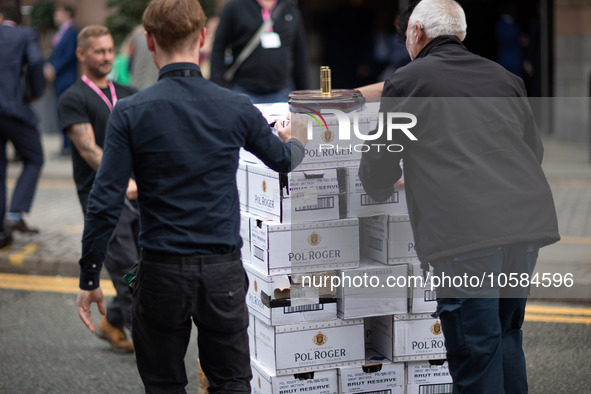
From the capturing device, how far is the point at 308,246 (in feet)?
13.3

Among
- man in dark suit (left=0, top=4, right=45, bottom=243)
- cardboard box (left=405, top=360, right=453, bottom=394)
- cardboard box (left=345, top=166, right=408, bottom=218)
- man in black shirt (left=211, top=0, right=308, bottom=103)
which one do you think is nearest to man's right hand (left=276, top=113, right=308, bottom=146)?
cardboard box (left=345, top=166, right=408, bottom=218)

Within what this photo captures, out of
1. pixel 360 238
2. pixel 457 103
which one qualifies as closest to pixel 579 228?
pixel 360 238

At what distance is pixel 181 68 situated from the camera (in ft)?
11.1

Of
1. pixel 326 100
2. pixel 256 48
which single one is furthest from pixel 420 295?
pixel 256 48

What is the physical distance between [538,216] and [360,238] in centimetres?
98

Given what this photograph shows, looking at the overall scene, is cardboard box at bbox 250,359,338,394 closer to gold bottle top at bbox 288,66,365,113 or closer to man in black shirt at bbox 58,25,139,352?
gold bottle top at bbox 288,66,365,113

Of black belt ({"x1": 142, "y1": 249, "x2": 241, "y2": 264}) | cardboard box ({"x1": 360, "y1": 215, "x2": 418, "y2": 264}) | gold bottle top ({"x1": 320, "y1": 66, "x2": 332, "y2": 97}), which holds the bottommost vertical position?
cardboard box ({"x1": 360, "y1": 215, "x2": 418, "y2": 264})

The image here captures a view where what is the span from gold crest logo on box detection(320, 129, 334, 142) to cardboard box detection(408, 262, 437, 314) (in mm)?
693

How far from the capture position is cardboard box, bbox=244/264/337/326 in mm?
4109

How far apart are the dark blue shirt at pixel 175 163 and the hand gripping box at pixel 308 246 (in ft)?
2.03

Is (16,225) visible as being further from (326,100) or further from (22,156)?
(326,100)

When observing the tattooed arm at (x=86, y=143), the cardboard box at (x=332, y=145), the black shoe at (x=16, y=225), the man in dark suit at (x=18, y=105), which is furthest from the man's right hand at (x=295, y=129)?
the black shoe at (x=16, y=225)

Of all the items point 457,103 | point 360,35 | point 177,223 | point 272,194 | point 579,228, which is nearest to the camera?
point 177,223

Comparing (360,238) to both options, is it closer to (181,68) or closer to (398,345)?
(398,345)
